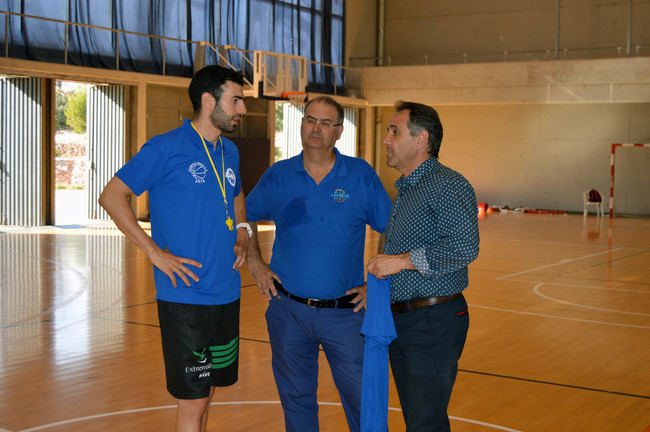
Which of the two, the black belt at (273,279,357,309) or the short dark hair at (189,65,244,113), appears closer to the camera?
the short dark hair at (189,65,244,113)

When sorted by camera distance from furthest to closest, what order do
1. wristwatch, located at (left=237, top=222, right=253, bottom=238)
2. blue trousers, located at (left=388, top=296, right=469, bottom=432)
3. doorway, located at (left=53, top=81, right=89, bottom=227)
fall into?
1. doorway, located at (left=53, top=81, right=89, bottom=227)
2. wristwatch, located at (left=237, top=222, right=253, bottom=238)
3. blue trousers, located at (left=388, top=296, right=469, bottom=432)

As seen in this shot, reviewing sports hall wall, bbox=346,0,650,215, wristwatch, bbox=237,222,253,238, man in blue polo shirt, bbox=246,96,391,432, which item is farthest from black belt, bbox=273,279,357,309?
sports hall wall, bbox=346,0,650,215

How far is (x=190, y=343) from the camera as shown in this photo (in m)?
3.76

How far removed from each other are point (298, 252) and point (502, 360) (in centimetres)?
369

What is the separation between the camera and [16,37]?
731 inches

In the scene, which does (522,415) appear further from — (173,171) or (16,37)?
(16,37)

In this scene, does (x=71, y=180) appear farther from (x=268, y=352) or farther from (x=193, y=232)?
(x=193, y=232)

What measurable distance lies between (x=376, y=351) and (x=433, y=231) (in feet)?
1.95

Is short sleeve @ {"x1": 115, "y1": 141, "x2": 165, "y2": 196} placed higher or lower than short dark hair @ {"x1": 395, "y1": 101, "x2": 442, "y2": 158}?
lower

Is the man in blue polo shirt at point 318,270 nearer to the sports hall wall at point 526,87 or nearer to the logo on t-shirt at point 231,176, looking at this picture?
the logo on t-shirt at point 231,176

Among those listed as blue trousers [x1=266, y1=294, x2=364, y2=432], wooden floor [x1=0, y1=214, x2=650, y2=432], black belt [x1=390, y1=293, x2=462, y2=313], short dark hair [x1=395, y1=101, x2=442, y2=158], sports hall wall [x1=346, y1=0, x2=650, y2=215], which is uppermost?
sports hall wall [x1=346, y1=0, x2=650, y2=215]

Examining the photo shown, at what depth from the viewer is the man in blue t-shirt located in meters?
3.66

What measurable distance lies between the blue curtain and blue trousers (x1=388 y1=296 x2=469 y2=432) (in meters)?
17.2

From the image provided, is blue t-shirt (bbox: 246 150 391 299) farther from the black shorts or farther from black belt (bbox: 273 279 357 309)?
the black shorts
